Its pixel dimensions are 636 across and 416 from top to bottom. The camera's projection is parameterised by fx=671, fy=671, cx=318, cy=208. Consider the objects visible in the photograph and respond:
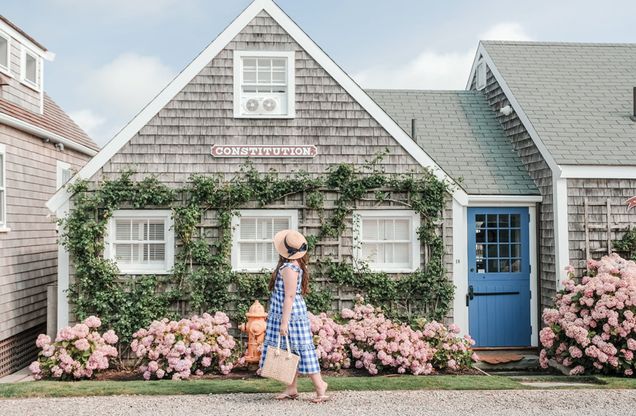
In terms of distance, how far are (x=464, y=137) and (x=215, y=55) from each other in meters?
5.14

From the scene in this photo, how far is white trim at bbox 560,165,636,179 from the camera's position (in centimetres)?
1103

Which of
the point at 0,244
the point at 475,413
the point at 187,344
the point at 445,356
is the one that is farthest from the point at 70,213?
the point at 475,413

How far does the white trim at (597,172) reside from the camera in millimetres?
11031

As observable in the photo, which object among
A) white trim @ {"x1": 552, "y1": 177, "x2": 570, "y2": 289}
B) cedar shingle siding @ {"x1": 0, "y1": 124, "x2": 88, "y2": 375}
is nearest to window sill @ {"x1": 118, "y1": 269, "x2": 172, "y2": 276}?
cedar shingle siding @ {"x1": 0, "y1": 124, "x2": 88, "y2": 375}

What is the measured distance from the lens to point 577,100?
12.6 m

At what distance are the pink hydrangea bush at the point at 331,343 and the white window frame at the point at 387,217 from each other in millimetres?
1336

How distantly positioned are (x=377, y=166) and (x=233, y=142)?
2.38 metres

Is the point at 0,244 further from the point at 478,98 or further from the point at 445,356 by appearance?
the point at 478,98

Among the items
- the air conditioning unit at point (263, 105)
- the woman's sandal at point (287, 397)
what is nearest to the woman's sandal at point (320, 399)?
the woman's sandal at point (287, 397)

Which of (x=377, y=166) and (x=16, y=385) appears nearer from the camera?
(x=16, y=385)

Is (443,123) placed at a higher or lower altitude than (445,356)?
higher

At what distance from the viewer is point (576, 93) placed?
12.9 metres

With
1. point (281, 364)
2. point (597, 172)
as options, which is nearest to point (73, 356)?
point (281, 364)

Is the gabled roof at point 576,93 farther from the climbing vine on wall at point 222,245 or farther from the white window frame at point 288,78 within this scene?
the white window frame at point 288,78
